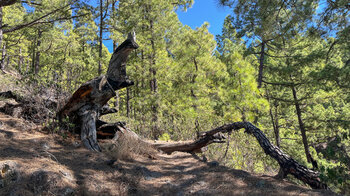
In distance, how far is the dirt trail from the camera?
262 cm

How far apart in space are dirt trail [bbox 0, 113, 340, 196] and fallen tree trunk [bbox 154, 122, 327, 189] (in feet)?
0.78

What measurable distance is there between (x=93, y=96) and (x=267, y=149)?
12.7 feet

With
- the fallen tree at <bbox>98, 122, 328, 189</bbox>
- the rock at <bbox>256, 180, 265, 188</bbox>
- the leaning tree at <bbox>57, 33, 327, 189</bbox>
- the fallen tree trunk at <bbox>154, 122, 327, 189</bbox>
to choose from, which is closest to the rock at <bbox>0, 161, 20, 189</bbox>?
the leaning tree at <bbox>57, 33, 327, 189</bbox>

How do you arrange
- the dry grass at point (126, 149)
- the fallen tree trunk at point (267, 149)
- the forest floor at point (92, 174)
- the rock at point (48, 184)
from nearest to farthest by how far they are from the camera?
the rock at point (48, 184) → the forest floor at point (92, 174) → the fallen tree trunk at point (267, 149) → the dry grass at point (126, 149)

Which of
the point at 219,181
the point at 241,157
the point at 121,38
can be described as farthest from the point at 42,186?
the point at 121,38

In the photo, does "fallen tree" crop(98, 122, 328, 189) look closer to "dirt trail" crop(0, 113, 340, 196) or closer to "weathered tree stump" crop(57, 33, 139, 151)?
"dirt trail" crop(0, 113, 340, 196)

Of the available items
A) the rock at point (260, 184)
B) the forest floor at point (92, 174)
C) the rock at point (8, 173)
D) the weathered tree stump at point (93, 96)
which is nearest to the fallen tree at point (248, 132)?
the forest floor at point (92, 174)

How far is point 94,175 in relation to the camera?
10.5 ft

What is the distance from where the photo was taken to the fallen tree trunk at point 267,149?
3106mm

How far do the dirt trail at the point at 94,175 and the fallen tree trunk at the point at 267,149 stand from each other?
238mm

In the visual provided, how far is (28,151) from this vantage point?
11.5ft

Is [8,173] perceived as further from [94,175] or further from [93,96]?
[93,96]

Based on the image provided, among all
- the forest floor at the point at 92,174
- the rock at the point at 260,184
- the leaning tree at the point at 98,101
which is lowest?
the rock at the point at 260,184

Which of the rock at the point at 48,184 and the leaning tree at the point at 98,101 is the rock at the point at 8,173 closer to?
the rock at the point at 48,184
